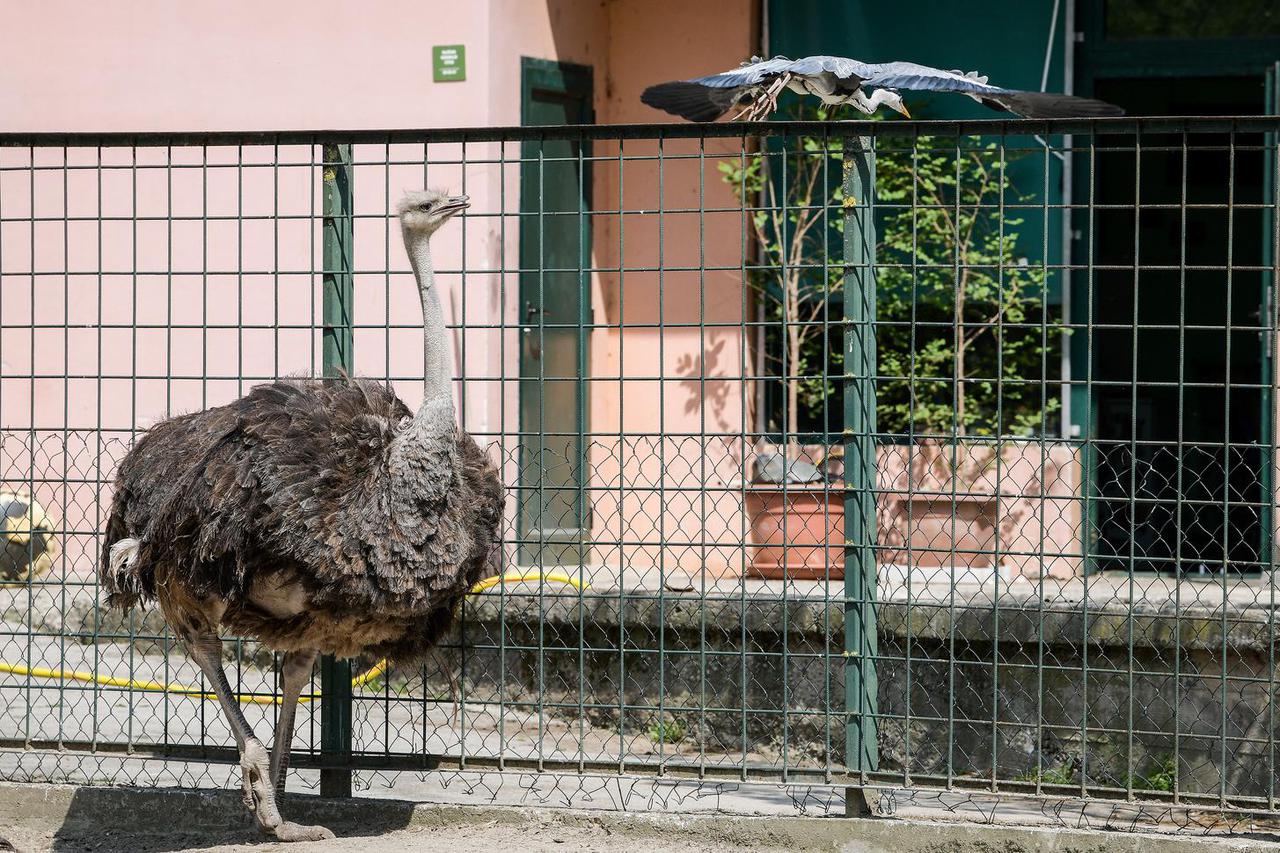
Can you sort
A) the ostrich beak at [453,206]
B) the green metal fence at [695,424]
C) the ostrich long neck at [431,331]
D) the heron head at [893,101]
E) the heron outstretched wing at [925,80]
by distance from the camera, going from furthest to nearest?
the green metal fence at [695,424]
the heron head at [893,101]
the heron outstretched wing at [925,80]
the ostrich beak at [453,206]
the ostrich long neck at [431,331]

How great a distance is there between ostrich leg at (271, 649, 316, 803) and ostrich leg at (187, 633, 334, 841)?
0.06 m

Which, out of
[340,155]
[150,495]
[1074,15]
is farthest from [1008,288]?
[150,495]

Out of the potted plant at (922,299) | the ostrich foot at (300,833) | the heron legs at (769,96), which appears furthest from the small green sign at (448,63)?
the ostrich foot at (300,833)

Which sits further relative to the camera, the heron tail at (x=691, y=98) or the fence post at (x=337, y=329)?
the heron tail at (x=691, y=98)

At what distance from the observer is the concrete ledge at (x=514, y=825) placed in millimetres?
5016

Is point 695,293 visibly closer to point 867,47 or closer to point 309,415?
point 867,47

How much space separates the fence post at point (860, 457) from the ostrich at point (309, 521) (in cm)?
115

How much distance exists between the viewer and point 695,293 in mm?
8953

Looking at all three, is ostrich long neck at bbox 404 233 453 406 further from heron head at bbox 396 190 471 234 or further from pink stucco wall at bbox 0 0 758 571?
pink stucco wall at bbox 0 0 758 571

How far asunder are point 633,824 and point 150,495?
6.19 feet

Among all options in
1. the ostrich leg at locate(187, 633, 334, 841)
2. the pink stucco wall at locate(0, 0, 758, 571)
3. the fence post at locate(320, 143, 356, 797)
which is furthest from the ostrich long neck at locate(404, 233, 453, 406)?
the pink stucco wall at locate(0, 0, 758, 571)

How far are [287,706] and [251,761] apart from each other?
24 cm

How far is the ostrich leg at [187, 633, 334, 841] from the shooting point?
5.10 metres

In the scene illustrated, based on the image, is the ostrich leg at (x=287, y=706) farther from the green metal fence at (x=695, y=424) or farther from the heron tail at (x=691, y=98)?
the heron tail at (x=691, y=98)
